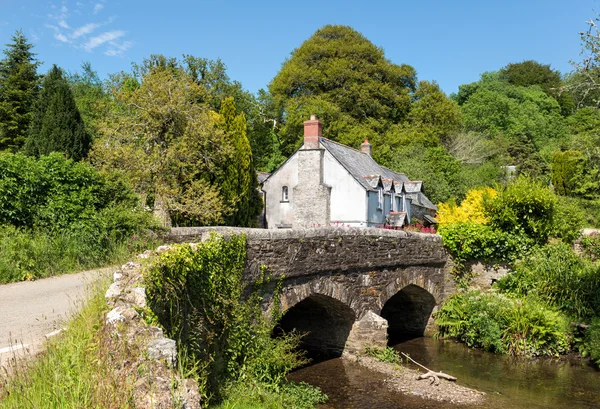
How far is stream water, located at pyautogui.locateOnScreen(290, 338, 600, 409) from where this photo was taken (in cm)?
1015

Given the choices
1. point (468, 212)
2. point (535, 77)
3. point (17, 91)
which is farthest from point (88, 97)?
point (535, 77)

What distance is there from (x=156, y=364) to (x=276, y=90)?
3808 cm

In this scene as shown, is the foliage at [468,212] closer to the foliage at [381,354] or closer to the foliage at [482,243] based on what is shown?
the foliage at [482,243]

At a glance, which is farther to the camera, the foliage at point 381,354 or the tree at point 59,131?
the tree at point 59,131

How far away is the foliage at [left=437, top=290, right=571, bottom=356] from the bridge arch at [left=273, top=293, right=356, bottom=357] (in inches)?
184

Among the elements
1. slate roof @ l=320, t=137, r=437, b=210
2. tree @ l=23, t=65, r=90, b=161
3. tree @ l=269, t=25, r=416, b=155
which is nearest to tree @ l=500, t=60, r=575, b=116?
tree @ l=269, t=25, r=416, b=155

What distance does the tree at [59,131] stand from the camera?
22781 millimetres

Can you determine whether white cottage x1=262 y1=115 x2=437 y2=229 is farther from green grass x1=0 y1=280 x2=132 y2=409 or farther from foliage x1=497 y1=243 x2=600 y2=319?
green grass x1=0 y1=280 x2=132 y2=409

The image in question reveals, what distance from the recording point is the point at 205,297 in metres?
7.34

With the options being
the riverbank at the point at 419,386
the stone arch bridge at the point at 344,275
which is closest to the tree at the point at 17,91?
the stone arch bridge at the point at 344,275

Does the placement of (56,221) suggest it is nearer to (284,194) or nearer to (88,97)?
(284,194)

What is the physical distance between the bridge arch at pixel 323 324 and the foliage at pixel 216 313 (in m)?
3.14

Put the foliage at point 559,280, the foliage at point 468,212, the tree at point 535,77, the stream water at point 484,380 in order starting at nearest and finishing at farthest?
the stream water at point 484,380
the foliage at point 559,280
the foliage at point 468,212
the tree at point 535,77

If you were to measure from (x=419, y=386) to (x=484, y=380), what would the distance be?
6.69 ft
